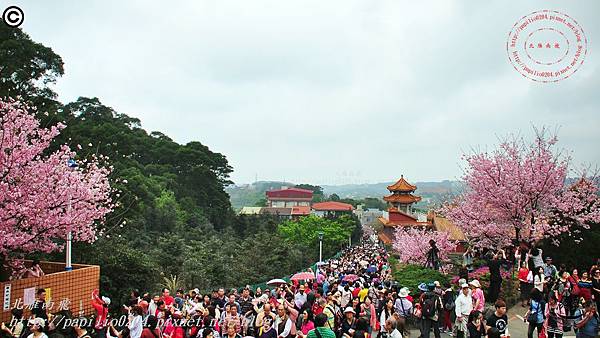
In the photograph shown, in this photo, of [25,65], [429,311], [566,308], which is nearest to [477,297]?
[429,311]

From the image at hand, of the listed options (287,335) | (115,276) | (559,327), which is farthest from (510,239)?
(115,276)

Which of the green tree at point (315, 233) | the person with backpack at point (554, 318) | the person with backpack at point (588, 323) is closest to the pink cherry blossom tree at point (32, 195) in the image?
the person with backpack at point (554, 318)

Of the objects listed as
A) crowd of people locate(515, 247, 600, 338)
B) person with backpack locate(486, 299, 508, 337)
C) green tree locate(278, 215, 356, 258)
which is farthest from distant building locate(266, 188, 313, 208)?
person with backpack locate(486, 299, 508, 337)

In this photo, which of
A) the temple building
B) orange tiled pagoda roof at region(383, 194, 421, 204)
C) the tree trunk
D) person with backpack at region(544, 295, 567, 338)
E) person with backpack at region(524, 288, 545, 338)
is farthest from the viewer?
orange tiled pagoda roof at region(383, 194, 421, 204)

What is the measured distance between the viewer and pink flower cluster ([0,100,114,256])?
11625mm

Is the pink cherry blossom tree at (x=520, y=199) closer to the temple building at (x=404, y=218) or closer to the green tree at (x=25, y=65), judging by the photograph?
the temple building at (x=404, y=218)

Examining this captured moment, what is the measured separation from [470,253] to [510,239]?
2538 mm

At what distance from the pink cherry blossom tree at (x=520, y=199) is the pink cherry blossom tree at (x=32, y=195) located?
12698 mm

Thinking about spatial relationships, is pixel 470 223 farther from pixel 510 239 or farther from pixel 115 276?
pixel 115 276

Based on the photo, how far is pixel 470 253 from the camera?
20781mm

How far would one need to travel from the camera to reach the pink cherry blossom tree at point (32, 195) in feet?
38.2

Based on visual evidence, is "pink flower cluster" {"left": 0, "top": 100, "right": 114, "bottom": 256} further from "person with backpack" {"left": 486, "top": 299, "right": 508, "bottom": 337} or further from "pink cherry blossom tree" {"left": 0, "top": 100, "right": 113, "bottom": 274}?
"person with backpack" {"left": 486, "top": 299, "right": 508, "bottom": 337}

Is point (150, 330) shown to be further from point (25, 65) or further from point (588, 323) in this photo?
point (25, 65)

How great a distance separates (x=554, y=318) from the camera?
32.4ft
